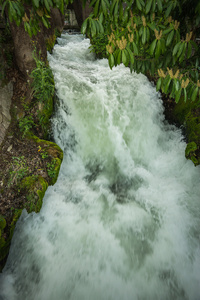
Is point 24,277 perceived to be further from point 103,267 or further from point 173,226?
point 173,226

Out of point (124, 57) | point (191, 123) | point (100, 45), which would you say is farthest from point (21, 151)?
point (100, 45)

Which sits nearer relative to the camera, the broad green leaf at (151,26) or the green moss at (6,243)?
the broad green leaf at (151,26)

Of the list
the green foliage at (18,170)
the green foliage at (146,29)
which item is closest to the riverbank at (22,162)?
the green foliage at (18,170)

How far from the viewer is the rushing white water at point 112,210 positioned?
269 cm

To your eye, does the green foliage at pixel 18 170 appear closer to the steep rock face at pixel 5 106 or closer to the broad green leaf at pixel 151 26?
the steep rock face at pixel 5 106

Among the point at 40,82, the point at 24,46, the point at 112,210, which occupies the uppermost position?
the point at 24,46

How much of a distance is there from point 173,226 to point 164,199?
1.89ft

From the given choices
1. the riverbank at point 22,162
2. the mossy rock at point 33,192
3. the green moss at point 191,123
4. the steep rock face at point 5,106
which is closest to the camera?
the riverbank at point 22,162

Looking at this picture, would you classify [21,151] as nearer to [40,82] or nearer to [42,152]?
[42,152]

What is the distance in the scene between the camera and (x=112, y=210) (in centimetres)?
354

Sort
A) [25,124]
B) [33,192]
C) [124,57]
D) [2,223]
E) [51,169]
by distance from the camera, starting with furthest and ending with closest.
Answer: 1. [25,124]
2. [51,169]
3. [33,192]
4. [2,223]
5. [124,57]

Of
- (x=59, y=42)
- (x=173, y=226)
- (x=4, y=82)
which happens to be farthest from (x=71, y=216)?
(x=59, y=42)

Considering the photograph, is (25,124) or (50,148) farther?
(25,124)

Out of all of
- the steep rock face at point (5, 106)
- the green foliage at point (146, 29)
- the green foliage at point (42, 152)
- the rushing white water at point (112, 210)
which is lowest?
the rushing white water at point (112, 210)
